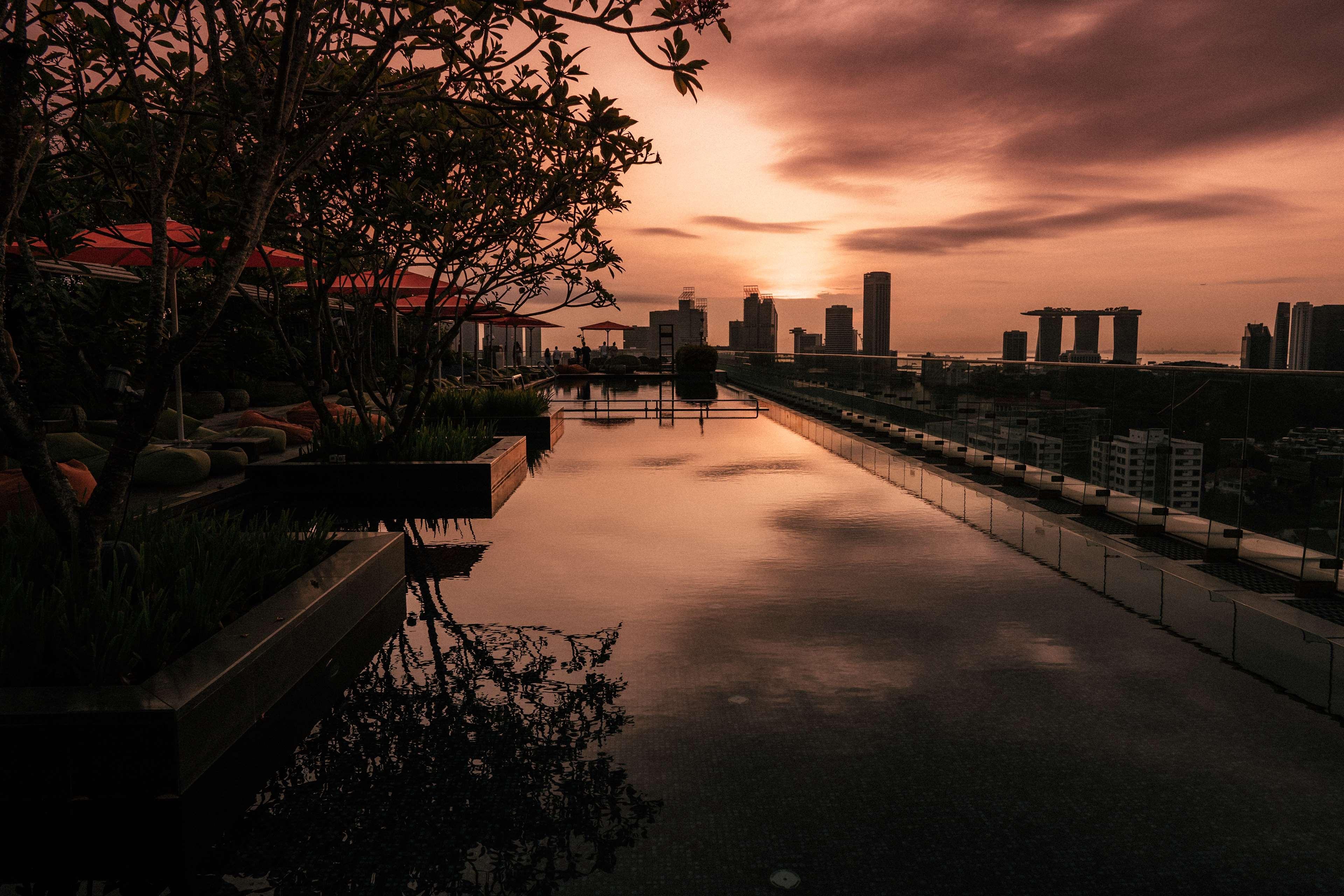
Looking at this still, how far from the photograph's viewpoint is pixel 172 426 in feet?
43.1

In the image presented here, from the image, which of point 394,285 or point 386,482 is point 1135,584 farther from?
point 394,285

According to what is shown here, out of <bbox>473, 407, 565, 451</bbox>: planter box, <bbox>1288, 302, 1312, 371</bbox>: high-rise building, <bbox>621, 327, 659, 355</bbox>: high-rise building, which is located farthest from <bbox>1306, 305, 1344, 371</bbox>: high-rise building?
<bbox>621, 327, 659, 355</bbox>: high-rise building

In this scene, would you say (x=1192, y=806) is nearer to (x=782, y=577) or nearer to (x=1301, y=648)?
(x=1301, y=648)

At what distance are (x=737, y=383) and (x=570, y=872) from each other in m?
42.2

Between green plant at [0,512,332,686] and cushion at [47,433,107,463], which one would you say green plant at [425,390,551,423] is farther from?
green plant at [0,512,332,686]

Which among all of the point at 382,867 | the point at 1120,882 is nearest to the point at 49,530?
the point at 382,867

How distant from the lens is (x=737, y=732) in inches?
157

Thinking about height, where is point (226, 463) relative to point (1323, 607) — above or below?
above

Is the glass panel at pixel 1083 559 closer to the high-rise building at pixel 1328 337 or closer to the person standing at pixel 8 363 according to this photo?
the high-rise building at pixel 1328 337

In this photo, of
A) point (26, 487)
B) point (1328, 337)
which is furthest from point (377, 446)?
point (1328, 337)

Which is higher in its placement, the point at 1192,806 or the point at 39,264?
the point at 39,264

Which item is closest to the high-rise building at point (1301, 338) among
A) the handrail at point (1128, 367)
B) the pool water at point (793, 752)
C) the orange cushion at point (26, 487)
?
the handrail at point (1128, 367)

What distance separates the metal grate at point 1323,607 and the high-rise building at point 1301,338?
4426mm

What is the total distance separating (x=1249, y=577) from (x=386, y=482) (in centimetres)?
798
